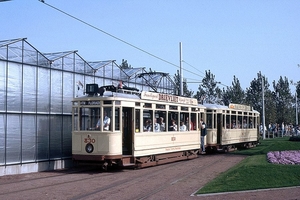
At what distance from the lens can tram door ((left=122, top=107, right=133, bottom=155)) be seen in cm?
1722

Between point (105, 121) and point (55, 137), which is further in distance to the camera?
point (55, 137)

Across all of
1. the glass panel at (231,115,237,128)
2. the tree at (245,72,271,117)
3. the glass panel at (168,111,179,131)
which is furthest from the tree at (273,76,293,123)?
the glass panel at (168,111,179,131)

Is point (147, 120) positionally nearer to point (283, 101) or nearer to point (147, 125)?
point (147, 125)

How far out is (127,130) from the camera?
1730 centimetres

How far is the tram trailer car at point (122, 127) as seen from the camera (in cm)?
1647

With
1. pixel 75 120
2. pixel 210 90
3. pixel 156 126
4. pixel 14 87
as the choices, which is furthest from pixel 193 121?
pixel 210 90

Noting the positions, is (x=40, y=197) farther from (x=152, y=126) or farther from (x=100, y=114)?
(x=152, y=126)

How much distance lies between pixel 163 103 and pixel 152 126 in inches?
55.3

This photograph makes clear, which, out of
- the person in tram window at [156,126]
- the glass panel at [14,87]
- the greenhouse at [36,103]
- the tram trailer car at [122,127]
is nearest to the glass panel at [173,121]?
the tram trailer car at [122,127]

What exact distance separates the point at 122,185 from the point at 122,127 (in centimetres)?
397

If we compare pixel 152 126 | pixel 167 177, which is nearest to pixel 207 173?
pixel 167 177

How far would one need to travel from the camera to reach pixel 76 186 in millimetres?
12914

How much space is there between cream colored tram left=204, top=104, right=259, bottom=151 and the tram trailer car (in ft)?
19.2

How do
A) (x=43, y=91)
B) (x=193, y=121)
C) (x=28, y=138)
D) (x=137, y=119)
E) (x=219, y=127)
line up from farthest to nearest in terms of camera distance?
1. (x=219, y=127)
2. (x=193, y=121)
3. (x=43, y=91)
4. (x=137, y=119)
5. (x=28, y=138)
